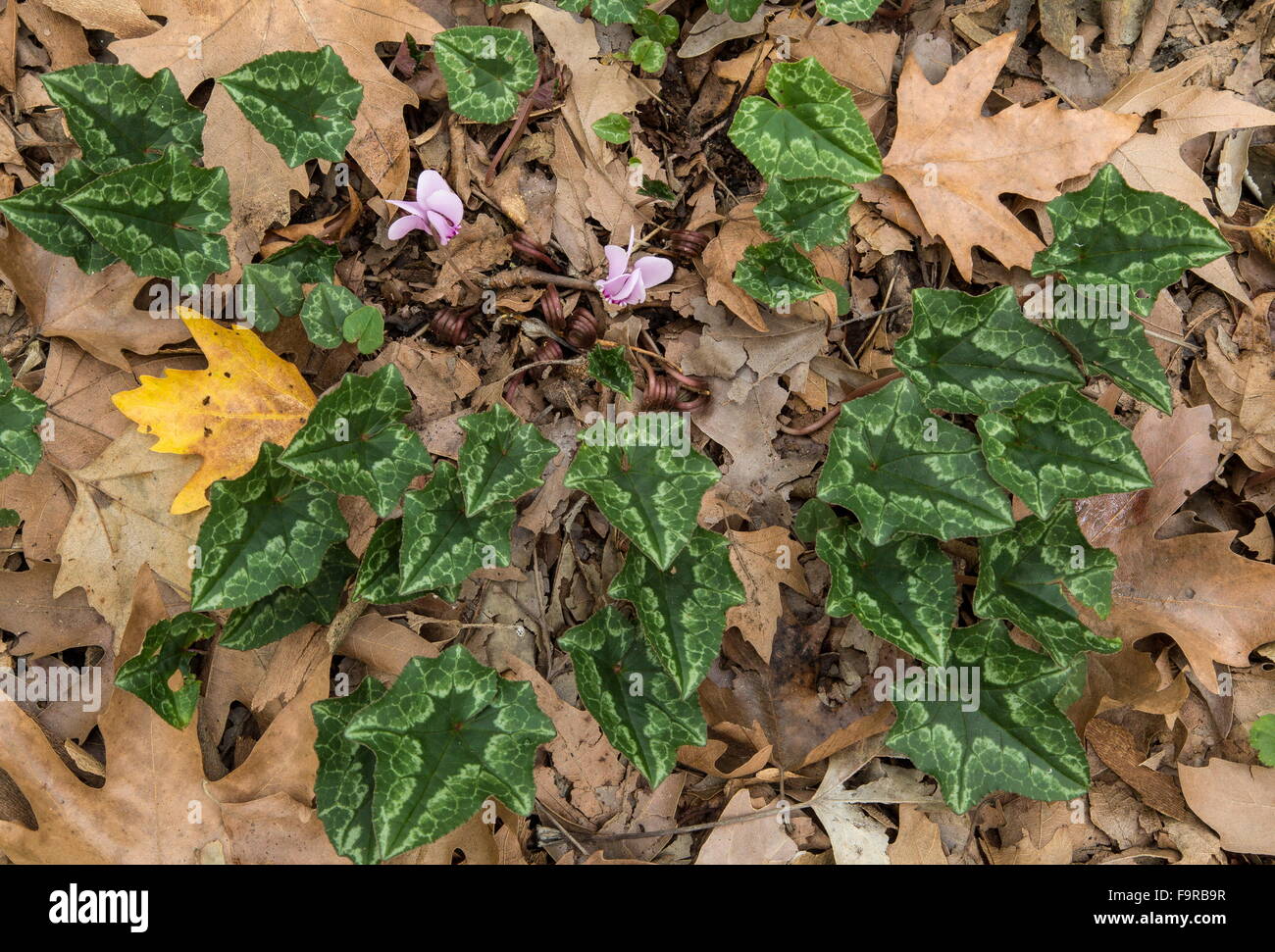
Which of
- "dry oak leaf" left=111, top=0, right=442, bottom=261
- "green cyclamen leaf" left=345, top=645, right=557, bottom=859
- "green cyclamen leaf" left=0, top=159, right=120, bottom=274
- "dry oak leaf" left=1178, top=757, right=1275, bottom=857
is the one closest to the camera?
"green cyclamen leaf" left=345, top=645, right=557, bottom=859

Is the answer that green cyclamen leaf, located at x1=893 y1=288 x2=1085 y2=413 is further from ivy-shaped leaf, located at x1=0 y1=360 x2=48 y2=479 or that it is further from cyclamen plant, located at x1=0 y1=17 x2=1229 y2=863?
ivy-shaped leaf, located at x1=0 y1=360 x2=48 y2=479

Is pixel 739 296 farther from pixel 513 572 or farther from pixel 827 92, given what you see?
pixel 513 572

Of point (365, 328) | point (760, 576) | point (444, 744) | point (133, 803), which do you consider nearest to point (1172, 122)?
point (760, 576)

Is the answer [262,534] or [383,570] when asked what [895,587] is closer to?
[383,570]

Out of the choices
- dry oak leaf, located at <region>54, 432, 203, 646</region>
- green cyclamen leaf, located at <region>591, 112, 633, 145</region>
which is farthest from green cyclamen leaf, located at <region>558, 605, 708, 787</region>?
green cyclamen leaf, located at <region>591, 112, 633, 145</region>

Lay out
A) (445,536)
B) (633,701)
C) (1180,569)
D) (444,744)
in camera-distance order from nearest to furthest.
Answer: (444,744) < (445,536) < (633,701) < (1180,569)

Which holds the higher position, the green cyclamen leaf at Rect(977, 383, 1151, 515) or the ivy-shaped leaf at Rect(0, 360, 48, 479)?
the green cyclamen leaf at Rect(977, 383, 1151, 515)

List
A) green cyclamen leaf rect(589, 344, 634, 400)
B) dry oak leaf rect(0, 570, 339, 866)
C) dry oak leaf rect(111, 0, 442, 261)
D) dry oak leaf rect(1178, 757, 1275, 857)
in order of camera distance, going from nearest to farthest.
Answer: dry oak leaf rect(0, 570, 339, 866)
green cyclamen leaf rect(589, 344, 634, 400)
dry oak leaf rect(111, 0, 442, 261)
dry oak leaf rect(1178, 757, 1275, 857)
